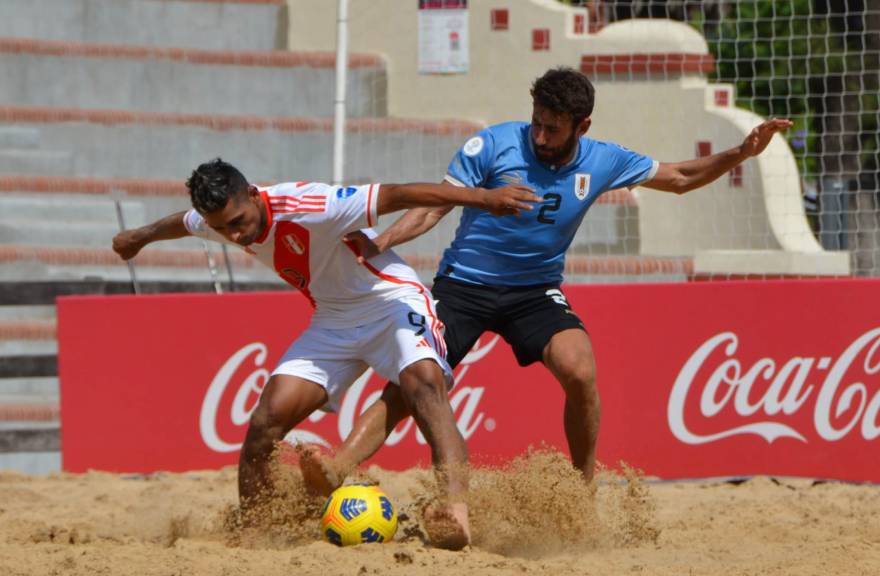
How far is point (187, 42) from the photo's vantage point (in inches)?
539

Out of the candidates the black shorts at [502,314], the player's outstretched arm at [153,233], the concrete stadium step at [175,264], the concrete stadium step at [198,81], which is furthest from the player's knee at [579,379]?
the concrete stadium step at [198,81]

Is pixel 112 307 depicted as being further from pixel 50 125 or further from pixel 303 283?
pixel 50 125

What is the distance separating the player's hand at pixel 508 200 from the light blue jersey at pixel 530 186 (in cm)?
83

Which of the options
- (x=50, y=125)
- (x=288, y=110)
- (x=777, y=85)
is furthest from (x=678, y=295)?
(x=50, y=125)

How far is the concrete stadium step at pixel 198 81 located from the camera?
12844 mm

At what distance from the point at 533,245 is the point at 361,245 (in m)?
0.85

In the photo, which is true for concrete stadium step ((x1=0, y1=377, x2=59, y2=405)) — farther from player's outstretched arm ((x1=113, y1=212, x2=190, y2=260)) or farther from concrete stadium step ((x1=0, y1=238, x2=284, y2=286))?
player's outstretched arm ((x1=113, y1=212, x2=190, y2=260))

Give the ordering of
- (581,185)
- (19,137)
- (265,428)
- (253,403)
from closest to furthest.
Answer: (265,428) → (581,185) → (253,403) → (19,137)

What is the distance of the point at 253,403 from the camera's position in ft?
27.9

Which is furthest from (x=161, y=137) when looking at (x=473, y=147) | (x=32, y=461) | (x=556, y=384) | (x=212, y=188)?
(x=212, y=188)

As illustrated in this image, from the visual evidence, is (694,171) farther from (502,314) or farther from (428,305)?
(428,305)

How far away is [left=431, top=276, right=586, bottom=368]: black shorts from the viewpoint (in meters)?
6.33

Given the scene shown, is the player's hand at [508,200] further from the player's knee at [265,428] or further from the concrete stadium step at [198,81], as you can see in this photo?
the concrete stadium step at [198,81]

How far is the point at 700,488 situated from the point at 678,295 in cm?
118
